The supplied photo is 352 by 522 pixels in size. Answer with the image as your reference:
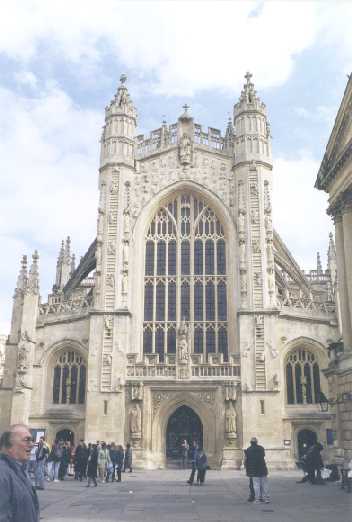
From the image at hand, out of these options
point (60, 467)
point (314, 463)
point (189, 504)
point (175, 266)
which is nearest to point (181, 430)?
point (175, 266)

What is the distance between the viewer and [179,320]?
30578 mm

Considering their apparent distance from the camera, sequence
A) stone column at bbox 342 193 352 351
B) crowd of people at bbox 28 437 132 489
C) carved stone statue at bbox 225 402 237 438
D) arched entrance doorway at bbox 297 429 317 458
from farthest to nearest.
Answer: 1. arched entrance doorway at bbox 297 429 317 458
2. carved stone statue at bbox 225 402 237 438
3. stone column at bbox 342 193 352 351
4. crowd of people at bbox 28 437 132 489

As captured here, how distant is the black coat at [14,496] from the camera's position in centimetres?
385

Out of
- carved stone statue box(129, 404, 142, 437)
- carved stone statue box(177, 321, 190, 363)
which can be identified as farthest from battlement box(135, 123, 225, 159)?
carved stone statue box(129, 404, 142, 437)

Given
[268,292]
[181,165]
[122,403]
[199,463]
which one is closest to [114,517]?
[199,463]

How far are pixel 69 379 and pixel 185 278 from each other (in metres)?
8.36

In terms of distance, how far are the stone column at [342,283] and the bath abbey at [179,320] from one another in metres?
10.0

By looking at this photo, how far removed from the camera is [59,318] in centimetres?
3141

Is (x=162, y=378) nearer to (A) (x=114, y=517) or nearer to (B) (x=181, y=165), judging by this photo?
(B) (x=181, y=165)

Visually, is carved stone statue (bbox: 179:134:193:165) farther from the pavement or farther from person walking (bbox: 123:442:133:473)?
the pavement

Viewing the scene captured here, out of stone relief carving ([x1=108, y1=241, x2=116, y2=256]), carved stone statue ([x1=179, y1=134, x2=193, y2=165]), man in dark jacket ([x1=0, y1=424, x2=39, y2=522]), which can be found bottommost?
man in dark jacket ([x1=0, y1=424, x2=39, y2=522])

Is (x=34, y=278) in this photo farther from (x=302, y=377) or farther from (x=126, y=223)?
(x=302, y=377)

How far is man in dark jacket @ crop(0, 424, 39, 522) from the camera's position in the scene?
3865mm

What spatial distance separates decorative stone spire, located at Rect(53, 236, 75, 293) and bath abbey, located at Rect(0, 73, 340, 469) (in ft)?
21.7
